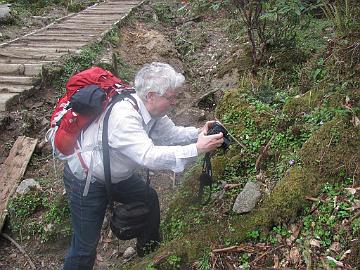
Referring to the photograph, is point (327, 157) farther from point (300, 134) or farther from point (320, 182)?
point (300, 134)

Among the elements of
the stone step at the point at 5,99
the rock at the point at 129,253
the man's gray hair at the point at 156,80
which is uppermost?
the man's gray hair at the point at 156,80

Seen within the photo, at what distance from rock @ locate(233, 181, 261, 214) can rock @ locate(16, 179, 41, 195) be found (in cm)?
290

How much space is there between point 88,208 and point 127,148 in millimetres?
792

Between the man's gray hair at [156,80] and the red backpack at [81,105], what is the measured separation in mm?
146

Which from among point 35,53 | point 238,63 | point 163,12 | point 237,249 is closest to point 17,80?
point 35,53

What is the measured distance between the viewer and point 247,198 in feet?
11.9

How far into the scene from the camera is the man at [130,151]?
2988 millimetres

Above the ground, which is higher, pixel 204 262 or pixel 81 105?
pixel 81 105

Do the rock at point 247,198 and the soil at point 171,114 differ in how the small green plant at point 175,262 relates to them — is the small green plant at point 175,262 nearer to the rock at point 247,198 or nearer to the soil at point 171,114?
the rock at point 247,198

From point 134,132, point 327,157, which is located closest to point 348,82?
point 327,157

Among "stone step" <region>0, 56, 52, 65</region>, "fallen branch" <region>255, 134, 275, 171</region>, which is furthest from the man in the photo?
"stone step" <region>0, 56, 52, 65</region>

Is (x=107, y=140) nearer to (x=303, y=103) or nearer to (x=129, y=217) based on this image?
(x=129, y=217)

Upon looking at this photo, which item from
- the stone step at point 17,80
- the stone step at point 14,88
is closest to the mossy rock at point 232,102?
the stone step at point 14,88

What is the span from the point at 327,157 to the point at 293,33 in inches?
152
